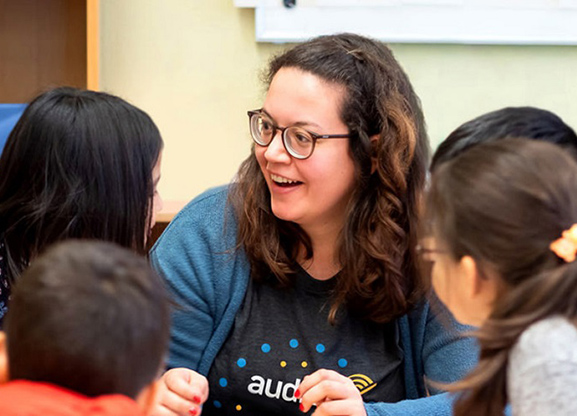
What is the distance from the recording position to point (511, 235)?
938 mm

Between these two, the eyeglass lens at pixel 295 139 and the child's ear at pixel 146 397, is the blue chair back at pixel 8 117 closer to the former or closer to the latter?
the eyeglass lens at pixel 295 139

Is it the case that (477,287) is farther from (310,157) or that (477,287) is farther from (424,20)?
(424,20)

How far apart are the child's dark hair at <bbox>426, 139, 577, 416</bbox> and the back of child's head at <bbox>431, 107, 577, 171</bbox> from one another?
23cm

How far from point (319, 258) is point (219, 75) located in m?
1.13

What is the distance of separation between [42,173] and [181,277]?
0.33 metres

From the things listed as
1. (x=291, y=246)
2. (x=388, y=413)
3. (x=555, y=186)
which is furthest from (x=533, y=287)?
(x=291, y=246)

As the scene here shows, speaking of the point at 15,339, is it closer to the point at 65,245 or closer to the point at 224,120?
the point at 65,245

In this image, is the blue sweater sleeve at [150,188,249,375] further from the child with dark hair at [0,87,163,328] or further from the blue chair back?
the blue chair back

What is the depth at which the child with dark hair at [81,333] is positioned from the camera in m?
0.72

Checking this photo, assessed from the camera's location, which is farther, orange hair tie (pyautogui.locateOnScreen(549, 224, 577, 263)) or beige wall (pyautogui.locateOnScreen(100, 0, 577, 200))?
beige wall (pyautogui.locateOnScreen(100, 0, 577, 200))

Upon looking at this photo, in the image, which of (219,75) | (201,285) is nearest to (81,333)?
(201,285)

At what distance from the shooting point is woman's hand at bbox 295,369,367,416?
48.8 inches

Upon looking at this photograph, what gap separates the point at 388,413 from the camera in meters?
1.31

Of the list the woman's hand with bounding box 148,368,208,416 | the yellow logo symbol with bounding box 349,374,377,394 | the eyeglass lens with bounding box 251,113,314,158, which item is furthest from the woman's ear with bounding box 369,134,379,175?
the woman's hand with bounding box 148,368,208,416
